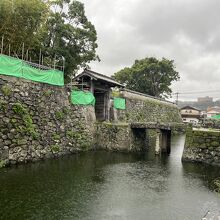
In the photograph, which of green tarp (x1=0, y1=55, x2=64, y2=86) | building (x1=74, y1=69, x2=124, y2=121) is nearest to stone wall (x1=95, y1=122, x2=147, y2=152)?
building (x1=74, y1=69, x2=124, y2=121)

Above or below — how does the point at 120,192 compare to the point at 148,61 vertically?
below

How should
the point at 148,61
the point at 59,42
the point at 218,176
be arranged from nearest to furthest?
the point at 218,176 → the point at 59,42 → the point at 148,61

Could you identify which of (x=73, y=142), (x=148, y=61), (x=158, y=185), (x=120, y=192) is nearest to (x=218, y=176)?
(x=158, y=185)

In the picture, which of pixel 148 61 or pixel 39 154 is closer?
pixel 39 154

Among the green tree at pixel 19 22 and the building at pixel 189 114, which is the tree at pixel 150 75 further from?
the green tree at pixel 19 22

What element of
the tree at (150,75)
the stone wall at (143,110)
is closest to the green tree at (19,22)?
the stone wall at (143,110)

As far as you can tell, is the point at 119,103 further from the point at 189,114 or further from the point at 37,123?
the point at 189,114

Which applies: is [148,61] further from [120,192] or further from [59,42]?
[120,192]

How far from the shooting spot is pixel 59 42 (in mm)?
24391

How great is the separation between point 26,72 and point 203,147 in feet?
50.2

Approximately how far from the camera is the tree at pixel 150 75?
53250mm

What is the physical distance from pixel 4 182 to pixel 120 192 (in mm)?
6142

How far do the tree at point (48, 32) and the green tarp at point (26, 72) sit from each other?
11.8 ft

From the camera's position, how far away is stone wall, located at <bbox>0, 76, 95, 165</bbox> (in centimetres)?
1648
